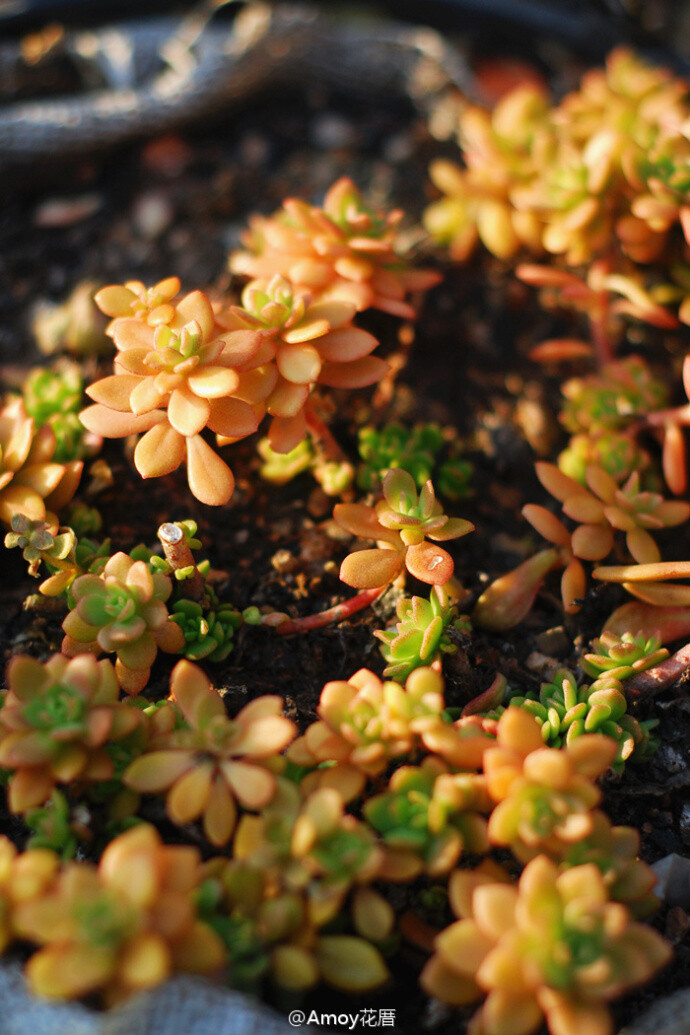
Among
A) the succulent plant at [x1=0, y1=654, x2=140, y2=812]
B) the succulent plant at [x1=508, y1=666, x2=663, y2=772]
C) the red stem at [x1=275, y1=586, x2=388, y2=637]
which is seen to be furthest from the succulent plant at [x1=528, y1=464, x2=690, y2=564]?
the succulent plant at [x1=0, y1=654, x2=140, y2=812]

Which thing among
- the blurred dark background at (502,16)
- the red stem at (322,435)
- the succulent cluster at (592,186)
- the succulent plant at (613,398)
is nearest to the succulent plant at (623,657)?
the succulent plant at (613,398)

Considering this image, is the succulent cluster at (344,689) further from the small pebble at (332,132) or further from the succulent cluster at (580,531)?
the small pebble at (332,132)

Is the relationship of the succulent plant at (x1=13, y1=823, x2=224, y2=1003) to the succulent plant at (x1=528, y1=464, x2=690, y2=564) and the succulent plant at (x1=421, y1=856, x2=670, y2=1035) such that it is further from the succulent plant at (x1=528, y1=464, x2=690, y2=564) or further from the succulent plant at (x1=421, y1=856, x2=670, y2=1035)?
the succulent plant at (x1=528, y1=464, x2=690, y2=564)

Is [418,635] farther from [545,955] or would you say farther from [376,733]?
[545,955]

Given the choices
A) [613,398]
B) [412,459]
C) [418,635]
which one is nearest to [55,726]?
[418,635]

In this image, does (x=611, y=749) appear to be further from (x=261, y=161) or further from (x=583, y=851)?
(x=261, y=161)

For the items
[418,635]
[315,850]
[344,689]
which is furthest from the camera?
[418,635]

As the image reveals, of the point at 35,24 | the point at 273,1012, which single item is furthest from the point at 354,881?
the point at 35,24
